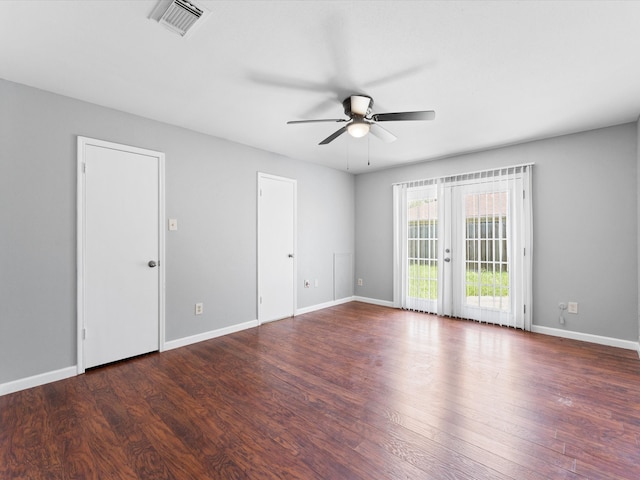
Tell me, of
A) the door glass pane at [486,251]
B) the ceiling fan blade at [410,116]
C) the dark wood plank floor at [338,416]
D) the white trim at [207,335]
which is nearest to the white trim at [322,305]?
the white trim at [207,335]

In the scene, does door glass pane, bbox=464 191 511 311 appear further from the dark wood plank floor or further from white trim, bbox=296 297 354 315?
white trim, bbox=296 297 354 315

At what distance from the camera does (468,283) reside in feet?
14.5

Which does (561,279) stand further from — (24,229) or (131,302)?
(24,229)

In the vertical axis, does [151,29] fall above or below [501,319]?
above

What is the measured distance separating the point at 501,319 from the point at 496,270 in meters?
0.69

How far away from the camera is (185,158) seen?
11.3 ft

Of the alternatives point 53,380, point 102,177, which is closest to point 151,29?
point 102,177

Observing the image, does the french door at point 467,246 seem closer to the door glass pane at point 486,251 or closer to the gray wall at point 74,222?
the door glass pane at point 486,251

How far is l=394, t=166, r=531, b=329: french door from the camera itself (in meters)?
3.96

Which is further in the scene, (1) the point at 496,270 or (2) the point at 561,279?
(1) the point at 496,270

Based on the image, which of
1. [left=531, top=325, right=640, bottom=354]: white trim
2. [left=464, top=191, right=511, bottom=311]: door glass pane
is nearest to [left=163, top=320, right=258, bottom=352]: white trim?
[left=464, top=191, right=511, bottom=311]: door glass pane

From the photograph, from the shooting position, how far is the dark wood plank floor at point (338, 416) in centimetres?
158

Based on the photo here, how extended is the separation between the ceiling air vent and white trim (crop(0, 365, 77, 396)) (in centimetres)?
292

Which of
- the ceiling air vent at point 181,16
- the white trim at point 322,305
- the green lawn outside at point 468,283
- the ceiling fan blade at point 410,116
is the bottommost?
the white trim at point 322,305
